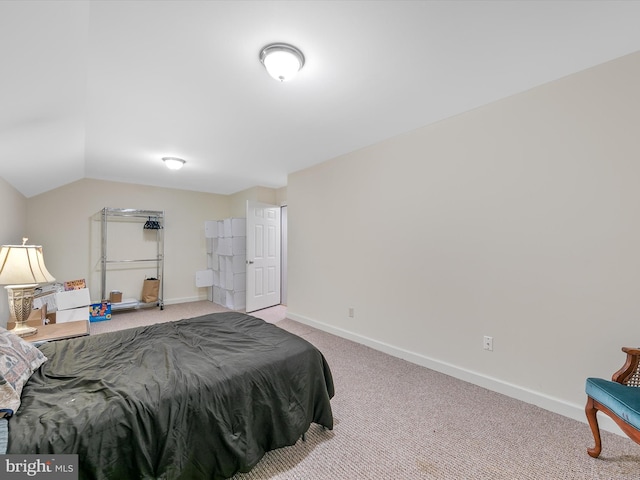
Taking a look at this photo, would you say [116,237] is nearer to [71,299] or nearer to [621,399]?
[71,299]

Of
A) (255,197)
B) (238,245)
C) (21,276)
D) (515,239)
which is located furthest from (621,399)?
(255,197)

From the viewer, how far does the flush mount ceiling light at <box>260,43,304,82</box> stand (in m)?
1.68

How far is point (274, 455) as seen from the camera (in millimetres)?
1626

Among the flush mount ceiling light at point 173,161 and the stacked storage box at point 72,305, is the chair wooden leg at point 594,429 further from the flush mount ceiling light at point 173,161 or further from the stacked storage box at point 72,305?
the stacked storage box at point 72,305

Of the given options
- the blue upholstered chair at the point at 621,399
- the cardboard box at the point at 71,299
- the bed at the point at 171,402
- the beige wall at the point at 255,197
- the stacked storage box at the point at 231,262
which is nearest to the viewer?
the bed at the point at 171,402

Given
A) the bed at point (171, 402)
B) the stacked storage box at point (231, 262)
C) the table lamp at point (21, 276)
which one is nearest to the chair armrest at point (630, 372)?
the bed at point (171, 402)

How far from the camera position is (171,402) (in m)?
1.29

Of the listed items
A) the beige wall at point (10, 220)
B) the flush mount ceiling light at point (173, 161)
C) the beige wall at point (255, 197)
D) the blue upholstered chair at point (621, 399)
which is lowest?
the blue upholstered chair at point (621, 399)

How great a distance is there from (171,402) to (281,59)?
1.98 metres

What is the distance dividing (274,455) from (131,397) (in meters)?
0.90

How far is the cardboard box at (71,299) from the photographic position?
144 inches

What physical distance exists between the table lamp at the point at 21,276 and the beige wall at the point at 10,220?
3.28ft

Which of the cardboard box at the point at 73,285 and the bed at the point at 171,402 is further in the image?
the cardboard box at the point at 73,285

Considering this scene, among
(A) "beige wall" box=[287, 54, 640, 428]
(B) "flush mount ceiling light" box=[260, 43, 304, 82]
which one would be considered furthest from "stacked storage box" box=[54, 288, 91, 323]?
(B) "flush mount ceiling light" box=[260, 43, 304, 82]
